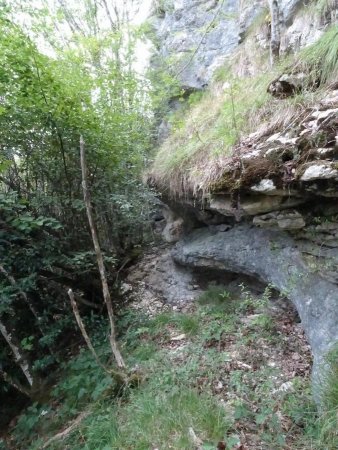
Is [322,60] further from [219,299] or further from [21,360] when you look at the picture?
[21,360]

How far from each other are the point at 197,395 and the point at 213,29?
7279mm

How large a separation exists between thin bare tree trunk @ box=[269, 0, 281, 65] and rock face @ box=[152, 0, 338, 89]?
0.08m

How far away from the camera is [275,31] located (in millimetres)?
4559

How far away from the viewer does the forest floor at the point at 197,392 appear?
2.26 m

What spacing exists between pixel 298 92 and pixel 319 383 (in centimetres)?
274

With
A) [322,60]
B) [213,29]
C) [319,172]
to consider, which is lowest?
[319,172]

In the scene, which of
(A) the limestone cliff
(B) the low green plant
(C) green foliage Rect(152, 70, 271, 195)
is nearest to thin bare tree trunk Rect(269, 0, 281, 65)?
(A) the limestone cliff

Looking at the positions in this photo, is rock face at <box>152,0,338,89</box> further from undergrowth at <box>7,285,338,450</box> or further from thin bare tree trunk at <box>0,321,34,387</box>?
thin bare tree trunk at <box>0,321,34,387</box>

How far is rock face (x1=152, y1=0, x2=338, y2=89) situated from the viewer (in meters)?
4.26

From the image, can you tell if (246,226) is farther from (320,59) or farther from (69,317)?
(69,317)

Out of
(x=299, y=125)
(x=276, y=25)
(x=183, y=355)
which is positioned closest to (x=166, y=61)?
(x=276, y=25)

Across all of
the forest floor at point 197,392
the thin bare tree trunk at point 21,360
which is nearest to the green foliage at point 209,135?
the forest floor at point 197,392

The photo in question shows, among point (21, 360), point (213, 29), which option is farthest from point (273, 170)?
point (213, 29)

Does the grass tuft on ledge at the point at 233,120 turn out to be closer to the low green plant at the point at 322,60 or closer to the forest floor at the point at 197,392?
the low green plant at the point at 322,60
